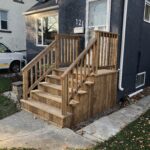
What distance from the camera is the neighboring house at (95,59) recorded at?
5.00m

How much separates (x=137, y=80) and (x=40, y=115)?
425cm

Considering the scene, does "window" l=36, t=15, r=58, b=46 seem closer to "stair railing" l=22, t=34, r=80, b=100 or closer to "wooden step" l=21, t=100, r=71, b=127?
"stair railing" l=22, t=34, r=80, b=100

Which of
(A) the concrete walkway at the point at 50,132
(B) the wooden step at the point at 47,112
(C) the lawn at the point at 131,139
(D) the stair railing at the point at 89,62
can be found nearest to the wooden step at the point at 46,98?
(B) the wooden step at the point at 47,112

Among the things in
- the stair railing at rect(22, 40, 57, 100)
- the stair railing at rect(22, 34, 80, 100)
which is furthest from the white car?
the stair railing at rect(22, 40, 57, 100)

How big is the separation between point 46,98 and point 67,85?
114 cm

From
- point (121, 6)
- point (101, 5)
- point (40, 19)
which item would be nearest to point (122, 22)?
point (121, 6)

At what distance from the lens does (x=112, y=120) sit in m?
5.11

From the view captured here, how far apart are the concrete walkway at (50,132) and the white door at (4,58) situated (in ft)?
17.8

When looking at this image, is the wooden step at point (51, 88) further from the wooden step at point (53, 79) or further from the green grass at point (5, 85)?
the green grass at point (5, 85)

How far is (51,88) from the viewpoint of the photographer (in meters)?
5.66

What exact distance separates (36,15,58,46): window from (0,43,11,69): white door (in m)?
1.64

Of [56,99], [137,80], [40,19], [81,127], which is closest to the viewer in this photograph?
[81,127]

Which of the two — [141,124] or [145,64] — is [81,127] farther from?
[145,64]

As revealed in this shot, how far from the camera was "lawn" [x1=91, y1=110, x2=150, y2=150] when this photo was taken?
381cm
